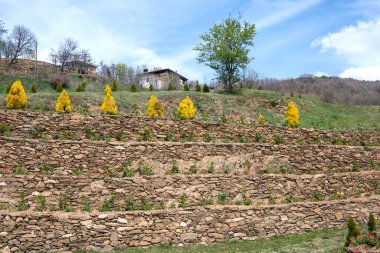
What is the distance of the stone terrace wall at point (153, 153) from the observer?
47.5ft

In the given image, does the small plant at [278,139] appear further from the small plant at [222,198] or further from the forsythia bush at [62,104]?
the forsythia bush at [62,104]

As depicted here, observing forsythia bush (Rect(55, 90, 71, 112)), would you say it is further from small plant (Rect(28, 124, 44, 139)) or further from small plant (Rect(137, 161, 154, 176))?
small plant (Rect(137, 161, 154, 176))

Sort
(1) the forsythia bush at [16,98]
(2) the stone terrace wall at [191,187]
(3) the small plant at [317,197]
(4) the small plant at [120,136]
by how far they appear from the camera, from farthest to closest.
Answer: (1) the forsythia bush at [16,98], (4) the small plant at [120,136], (3) the small plant at [317,197], (2) the stone terrace wall at [191,187]

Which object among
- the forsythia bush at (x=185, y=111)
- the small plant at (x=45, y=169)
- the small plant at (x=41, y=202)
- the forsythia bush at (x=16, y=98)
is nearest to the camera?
the small plant at (x=41, y=202)

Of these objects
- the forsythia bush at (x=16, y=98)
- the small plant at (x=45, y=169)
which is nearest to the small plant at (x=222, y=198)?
the small plant at (x=45, y=169)

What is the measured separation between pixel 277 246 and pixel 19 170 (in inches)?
381

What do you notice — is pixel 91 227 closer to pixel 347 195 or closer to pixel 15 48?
pixel 347 195

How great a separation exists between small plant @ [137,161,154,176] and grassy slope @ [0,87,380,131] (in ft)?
26.8

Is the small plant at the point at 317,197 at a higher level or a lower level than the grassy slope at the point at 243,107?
lower

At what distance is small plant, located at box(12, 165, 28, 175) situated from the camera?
1372 cm

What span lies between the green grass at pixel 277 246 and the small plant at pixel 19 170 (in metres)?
4.11

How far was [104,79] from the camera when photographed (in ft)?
148

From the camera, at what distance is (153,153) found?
52.2 ft

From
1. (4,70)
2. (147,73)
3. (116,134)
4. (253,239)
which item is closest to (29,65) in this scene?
(4,70)
